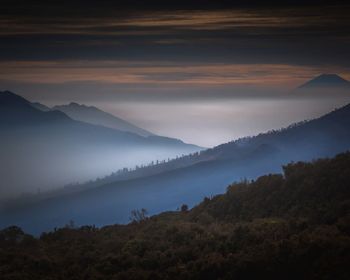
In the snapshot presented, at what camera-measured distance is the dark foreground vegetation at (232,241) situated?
102ft

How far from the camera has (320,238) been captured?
32.2m

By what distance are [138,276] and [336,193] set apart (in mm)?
19603

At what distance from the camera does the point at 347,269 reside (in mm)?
27828

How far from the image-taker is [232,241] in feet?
125

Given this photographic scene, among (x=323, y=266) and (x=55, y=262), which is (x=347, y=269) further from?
(x=55, y=262)

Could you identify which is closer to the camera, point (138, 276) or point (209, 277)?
point (209, 277)

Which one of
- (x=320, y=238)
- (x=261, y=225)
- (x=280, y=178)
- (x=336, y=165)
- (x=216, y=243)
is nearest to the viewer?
(x=320, y=238)

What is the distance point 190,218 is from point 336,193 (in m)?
12.7

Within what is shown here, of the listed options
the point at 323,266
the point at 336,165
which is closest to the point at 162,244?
the point at 323,266

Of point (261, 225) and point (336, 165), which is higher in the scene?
point (336, 165)

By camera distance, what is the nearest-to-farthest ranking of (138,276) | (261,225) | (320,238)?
1. (320,238)
2. (138,276)
3. (261,225)

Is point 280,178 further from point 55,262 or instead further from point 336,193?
point 55,262

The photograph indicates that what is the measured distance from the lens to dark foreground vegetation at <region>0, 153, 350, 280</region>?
3123cm

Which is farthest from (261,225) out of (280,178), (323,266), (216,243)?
(280,178)
